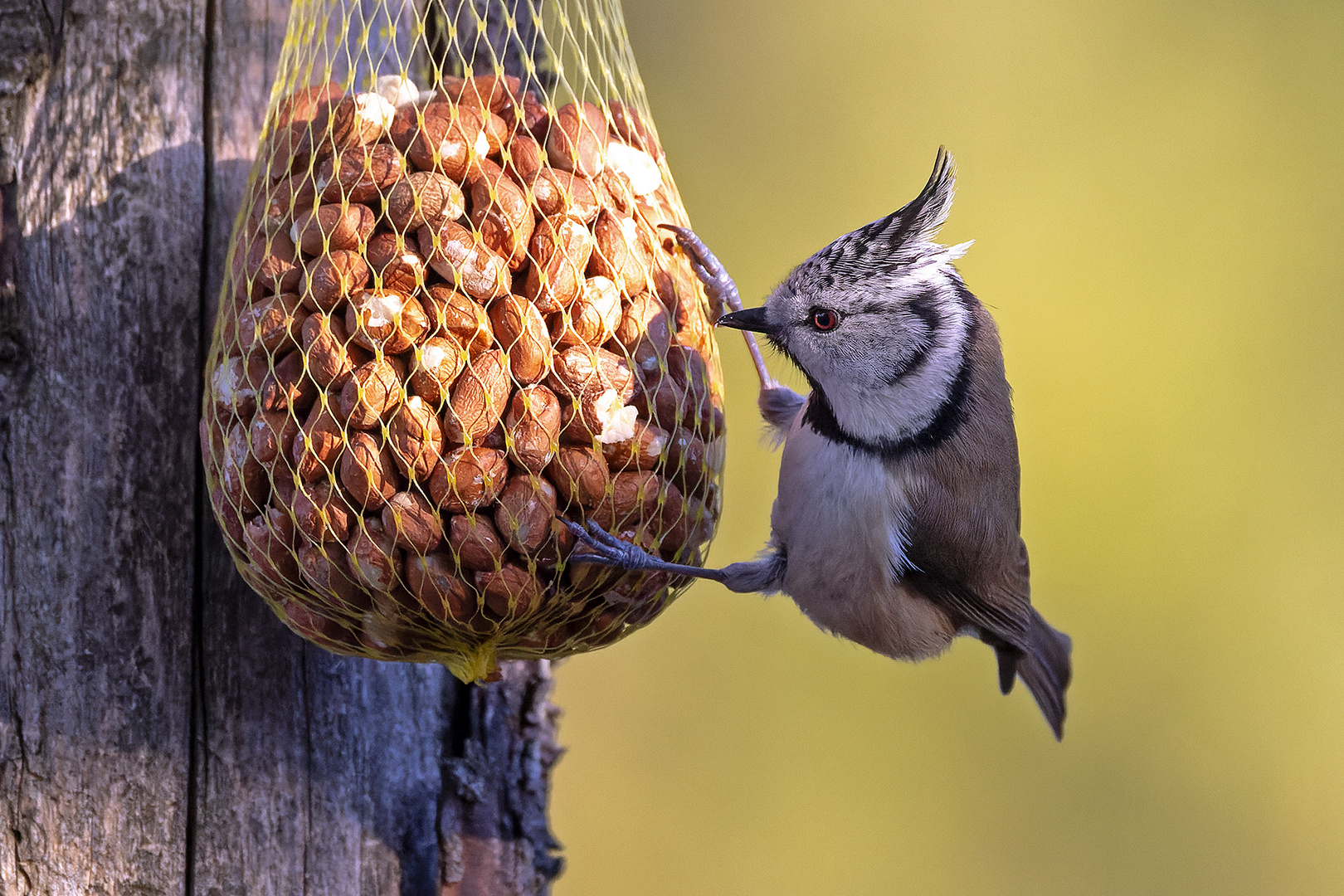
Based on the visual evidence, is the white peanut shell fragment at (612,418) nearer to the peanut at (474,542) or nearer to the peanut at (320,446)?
the peanut at (474,542)

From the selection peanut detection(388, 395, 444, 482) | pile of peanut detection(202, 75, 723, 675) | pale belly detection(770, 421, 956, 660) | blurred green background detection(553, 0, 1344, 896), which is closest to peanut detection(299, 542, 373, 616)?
pile of peanut detection(202, 75, 723, 675)

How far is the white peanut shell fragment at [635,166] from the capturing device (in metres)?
1.40

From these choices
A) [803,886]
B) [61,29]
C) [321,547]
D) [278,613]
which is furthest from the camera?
[803,886]

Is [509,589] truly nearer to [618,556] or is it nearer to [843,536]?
[618,556]

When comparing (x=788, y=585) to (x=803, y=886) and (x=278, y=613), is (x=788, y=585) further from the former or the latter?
(x=803, y=886)

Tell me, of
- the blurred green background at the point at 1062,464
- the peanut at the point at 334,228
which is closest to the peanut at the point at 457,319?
the peanut at the point at 334,228

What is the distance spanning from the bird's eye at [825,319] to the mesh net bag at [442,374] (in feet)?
0.92

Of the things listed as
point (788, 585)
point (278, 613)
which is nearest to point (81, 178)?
point (278, 613)

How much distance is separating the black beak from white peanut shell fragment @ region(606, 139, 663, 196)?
220 mm

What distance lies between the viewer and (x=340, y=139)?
130 cm

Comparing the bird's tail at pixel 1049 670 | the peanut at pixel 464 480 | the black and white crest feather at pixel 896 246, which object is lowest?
the bird's tail at pixel 1049 670

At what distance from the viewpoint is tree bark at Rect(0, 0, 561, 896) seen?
142 centimetres

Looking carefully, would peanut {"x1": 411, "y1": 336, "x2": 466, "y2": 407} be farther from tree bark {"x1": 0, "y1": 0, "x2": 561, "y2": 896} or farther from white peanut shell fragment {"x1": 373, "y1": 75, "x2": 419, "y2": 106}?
tree bark {"x1": 0, "y1": 0, "x2": 561, "y2": 896}

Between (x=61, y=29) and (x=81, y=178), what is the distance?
204 mm
